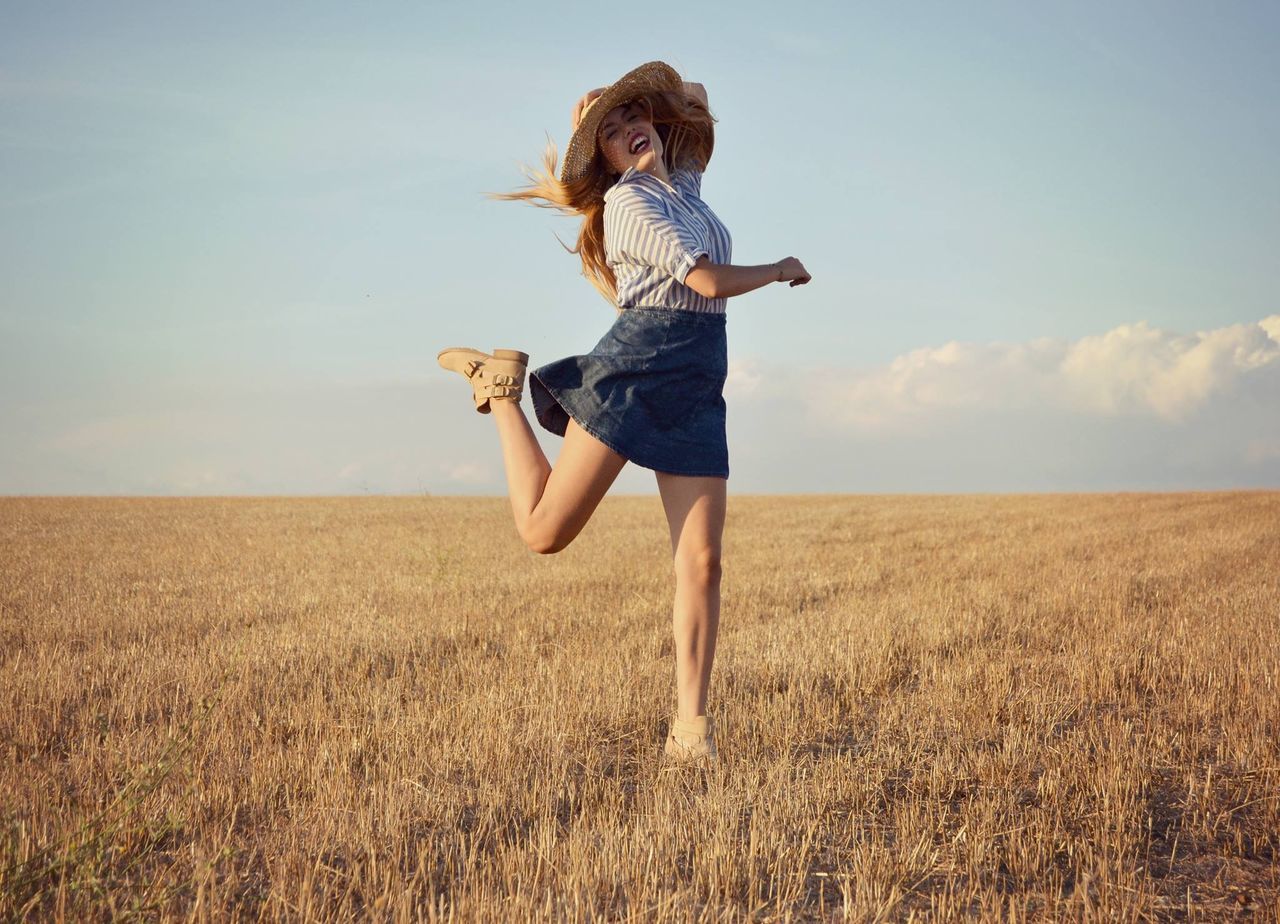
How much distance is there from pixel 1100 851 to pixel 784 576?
7110 mm

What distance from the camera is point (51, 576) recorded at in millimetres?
11219

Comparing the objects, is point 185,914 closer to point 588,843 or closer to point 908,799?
point 588,843

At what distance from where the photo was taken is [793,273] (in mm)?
3438

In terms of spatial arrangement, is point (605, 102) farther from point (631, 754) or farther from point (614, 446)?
point (631, 754)

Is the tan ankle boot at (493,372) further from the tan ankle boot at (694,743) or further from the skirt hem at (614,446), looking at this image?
the tan ankle boot at (694,743)

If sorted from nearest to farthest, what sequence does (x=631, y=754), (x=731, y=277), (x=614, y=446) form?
(x=731, y=277) < (x=614, y=446) < (x=631, y=754)

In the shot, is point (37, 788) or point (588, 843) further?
point (37, 788)

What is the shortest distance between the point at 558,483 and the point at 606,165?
1320 millimetres

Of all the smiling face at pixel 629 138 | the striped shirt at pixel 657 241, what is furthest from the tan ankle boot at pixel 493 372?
the smiling face at pixel 629 138

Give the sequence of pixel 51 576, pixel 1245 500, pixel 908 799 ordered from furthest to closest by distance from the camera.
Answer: pixel 1245 500
pixel 51 576
pixel 908 799

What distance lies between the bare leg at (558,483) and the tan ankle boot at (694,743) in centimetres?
89

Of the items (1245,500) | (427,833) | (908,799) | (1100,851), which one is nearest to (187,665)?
(427,833)

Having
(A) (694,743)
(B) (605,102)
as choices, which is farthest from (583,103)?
(A) (694,743)

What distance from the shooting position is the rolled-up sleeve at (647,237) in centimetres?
335
